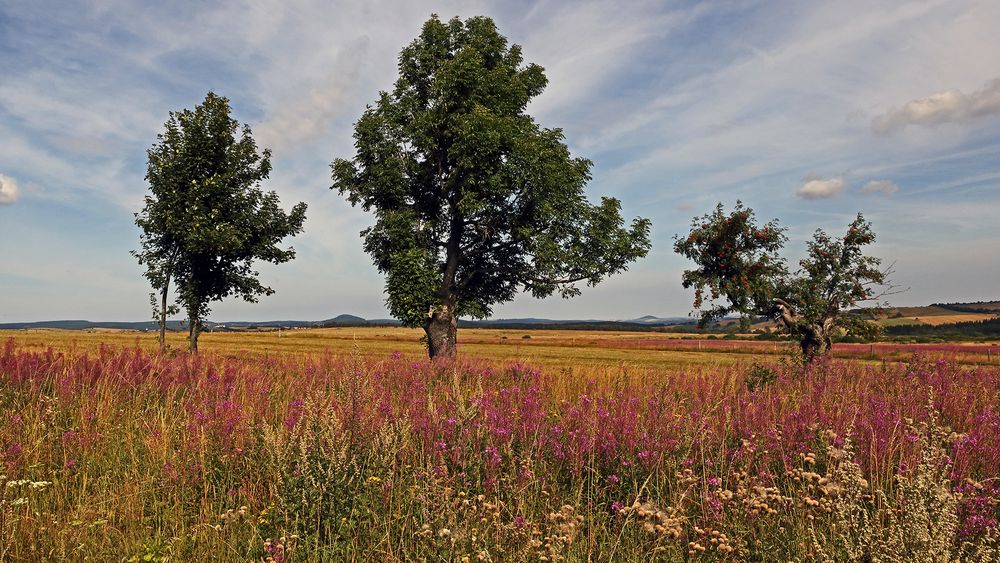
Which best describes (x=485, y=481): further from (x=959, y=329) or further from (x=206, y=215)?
(x=959, y=329)

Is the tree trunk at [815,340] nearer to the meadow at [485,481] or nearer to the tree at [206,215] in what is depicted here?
Result: the meadow at [485,481]

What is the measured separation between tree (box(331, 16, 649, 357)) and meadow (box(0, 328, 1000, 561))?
12263 mm

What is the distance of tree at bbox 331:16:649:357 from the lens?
1986 centimetres

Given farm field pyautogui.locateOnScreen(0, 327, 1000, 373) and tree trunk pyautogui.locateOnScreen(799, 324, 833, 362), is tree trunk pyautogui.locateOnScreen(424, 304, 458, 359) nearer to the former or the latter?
farm field pyautogui.locateOnScreen(0, 327, 1000, 373)

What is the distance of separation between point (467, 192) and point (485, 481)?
15544 mm

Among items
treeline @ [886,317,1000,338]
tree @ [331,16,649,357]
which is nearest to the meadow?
tree @ [331,16,649,357]

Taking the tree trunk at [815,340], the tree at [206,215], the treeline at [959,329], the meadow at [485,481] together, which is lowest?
the treeline at [959,329]

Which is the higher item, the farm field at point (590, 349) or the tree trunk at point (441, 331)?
the tree trunk at point (441, 331)

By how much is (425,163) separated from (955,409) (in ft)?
59.3

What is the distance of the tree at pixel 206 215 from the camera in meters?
22.0

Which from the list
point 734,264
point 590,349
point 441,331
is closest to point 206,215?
point 441,331

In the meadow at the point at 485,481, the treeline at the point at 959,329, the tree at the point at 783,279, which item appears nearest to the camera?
the meadow at the point at 485,481

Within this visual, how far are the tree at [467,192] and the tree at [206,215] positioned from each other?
4536 millimetres

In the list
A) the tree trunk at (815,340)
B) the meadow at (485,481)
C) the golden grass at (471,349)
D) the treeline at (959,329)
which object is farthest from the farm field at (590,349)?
the treeline at (959,329)
